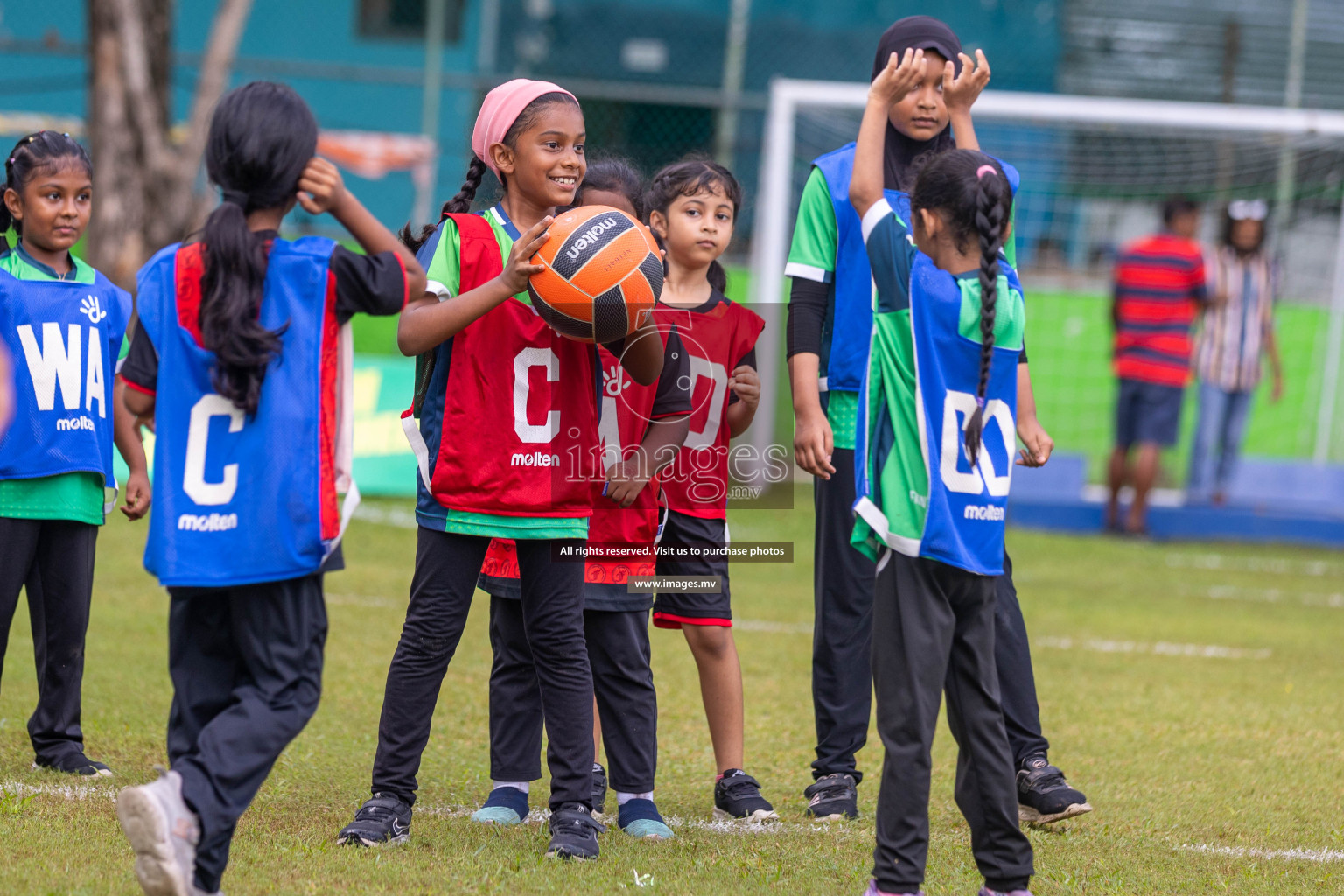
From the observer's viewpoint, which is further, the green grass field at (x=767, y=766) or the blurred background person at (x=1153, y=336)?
the blurred background person at (x=1153, y=336)

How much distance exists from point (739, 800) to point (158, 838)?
69.1 inches

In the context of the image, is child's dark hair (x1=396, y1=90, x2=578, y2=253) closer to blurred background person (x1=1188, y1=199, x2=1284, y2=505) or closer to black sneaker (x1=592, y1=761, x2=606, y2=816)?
black sneaker (x1=592, y1=761, x2=606, y2=816)

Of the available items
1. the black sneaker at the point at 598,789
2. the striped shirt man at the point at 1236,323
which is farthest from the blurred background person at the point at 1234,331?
the black sneaker at the point at 598,789

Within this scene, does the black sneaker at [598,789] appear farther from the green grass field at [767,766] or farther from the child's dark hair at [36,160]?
the child's dark hair at [36,160]

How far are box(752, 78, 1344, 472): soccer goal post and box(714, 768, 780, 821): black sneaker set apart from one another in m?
6.90

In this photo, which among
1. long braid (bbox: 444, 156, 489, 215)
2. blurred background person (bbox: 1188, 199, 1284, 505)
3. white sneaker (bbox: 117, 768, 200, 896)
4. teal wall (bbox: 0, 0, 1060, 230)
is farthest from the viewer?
teal wall (bbox: 0, 0, 1060, 230)

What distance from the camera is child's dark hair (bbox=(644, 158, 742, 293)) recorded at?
428cm

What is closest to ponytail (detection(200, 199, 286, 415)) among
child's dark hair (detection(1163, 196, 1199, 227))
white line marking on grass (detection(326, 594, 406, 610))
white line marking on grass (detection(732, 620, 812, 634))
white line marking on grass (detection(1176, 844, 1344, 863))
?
white line marking on grass (detection(1176, 844, 1344, 863))

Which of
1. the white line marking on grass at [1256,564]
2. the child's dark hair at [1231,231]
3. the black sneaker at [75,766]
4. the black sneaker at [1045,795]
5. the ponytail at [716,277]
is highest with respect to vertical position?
the child's dark hair at [1231,231]

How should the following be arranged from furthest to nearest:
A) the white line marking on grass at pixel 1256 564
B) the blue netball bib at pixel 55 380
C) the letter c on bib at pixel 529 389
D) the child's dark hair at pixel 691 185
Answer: the white line marking on grass at pixel 1256 564 < the child's dark hair at pixel 691 185 < the blue netball bib at pixel 55 380 < the letter c on bib at pixel 529 389

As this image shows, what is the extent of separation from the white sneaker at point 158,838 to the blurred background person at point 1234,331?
32.2 feet

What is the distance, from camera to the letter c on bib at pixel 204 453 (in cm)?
291

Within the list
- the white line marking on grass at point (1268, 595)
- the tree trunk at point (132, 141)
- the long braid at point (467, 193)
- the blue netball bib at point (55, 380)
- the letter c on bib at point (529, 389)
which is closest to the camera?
the letter c on bib at point (529, 389)

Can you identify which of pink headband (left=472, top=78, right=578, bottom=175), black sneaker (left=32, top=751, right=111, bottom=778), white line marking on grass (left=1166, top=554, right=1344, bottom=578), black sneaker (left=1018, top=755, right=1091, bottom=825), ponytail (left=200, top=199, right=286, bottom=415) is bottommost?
white line marking on grass (left=1166, top=554, right=1344, bottom=578)
